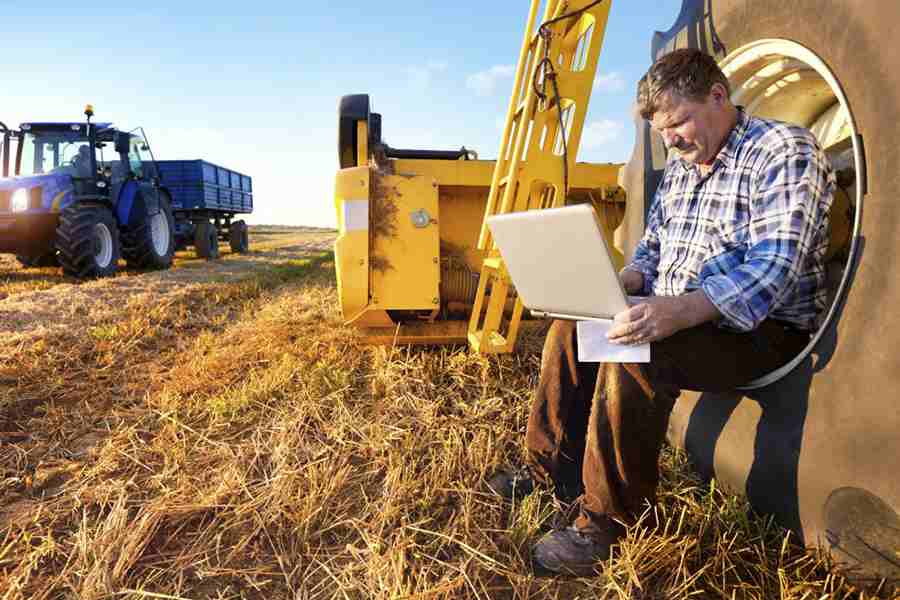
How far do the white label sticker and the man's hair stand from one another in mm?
1586

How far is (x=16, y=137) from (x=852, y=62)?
386 inches

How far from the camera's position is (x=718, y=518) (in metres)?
1.56

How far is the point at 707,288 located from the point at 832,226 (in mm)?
570

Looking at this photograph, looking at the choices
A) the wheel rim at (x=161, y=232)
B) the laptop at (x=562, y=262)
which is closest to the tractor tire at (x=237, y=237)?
the wheel rim at (x=161, y=232)

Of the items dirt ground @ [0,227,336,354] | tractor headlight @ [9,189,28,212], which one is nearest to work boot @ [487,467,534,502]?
dirt ground @ [0,227,336,354]

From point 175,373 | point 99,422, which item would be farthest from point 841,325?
point 175,373

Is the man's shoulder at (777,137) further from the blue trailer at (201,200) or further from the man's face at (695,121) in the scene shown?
A: the blue trailer at (201,200)

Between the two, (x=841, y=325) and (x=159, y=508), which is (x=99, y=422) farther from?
(x=841, y=325)

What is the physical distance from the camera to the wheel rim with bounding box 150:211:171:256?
9586 millimetres

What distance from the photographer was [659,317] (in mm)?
1322

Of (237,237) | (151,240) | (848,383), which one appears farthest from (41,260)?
(848,383)

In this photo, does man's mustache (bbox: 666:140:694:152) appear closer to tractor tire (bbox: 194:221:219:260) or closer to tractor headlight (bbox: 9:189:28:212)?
tractor headlight (bbox: 9:189:28:212)

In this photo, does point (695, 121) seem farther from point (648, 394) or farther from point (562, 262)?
point (648, 394)

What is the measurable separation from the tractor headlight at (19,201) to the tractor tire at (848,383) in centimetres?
812
